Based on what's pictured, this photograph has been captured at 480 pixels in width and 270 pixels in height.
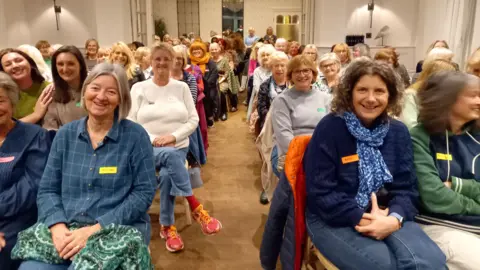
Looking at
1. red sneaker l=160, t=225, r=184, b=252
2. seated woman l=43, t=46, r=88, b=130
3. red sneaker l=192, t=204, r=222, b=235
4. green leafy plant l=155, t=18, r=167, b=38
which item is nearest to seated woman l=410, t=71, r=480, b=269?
red sneaker l=192, t=204, r=222, b=235

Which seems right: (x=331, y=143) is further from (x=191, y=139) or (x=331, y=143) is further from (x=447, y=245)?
(x=191, y=139)

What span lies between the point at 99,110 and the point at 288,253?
1.08 m

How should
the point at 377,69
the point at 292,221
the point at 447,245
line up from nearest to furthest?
the point at 447,245, the point at 377,69, the point at 292,221

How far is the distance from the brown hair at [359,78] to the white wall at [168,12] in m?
14.0

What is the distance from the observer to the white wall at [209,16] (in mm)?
14914

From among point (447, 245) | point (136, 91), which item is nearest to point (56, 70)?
point (136, 91)

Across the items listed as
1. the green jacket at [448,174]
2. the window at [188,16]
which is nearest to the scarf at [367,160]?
the green jacket at [448,174]

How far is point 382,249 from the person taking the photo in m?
1.52

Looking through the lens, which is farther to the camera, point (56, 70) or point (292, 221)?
point (56, 70)

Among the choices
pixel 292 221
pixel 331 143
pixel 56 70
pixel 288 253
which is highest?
pixel 56 70

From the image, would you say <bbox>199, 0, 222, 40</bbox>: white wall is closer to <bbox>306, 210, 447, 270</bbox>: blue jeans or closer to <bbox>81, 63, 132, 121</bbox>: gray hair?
<bbox>81, 63, 132, 121</bbox>: gray hair

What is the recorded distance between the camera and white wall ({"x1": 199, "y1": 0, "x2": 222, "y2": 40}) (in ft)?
48.9

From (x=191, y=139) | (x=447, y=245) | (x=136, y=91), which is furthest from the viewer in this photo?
(x=191, y=139)

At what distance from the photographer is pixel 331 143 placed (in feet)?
5.43
